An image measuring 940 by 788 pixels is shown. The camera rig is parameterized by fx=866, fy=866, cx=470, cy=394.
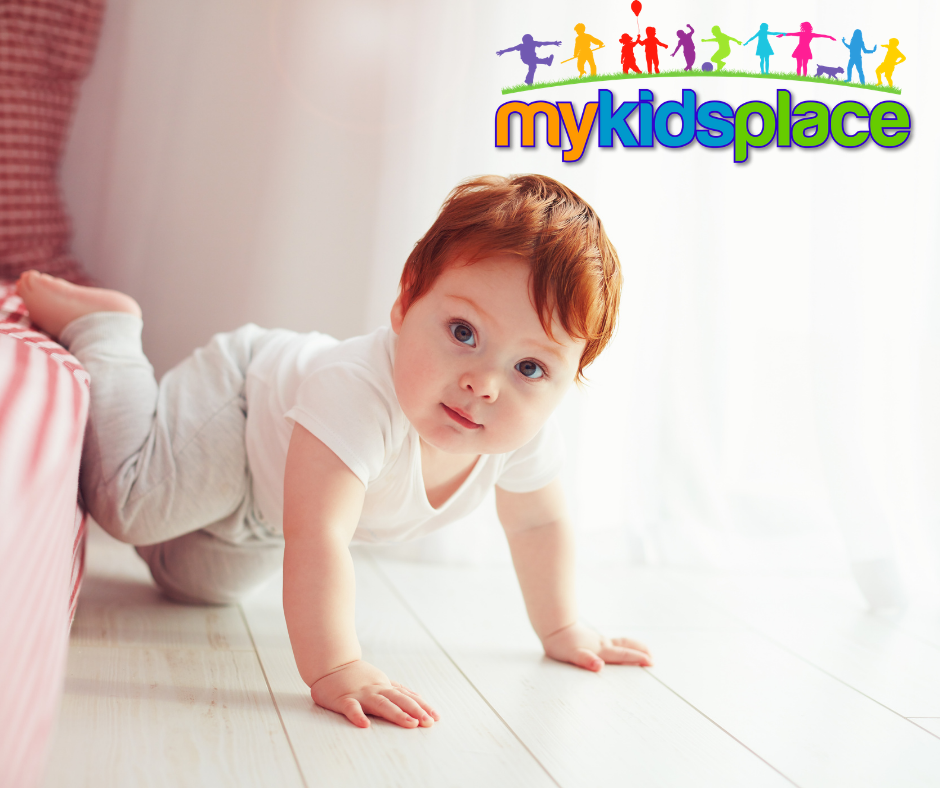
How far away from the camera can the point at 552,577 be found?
0.98 meters

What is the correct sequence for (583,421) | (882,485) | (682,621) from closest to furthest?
(682,621) → (882,485) → (583,421)

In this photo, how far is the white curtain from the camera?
1335 mm

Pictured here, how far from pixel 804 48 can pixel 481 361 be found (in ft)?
3.15

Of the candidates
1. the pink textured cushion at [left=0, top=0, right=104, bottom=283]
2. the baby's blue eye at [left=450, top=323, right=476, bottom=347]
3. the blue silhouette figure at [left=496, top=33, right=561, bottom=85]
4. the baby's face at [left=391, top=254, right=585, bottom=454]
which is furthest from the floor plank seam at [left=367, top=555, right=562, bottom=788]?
the blue silhouette figure at [left=496, top=33, right=561, bottom=85]

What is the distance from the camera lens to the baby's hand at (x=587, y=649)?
947 millimetres

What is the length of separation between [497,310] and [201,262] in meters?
0.90

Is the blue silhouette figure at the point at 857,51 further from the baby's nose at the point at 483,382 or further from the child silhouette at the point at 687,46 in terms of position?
the baby's nose at the point at 483,382

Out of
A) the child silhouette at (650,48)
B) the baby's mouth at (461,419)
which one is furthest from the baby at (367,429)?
the child silhouette at (650,48)

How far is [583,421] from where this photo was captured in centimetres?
145

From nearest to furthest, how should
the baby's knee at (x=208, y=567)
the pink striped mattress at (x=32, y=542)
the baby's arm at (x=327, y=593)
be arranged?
the pink striped mattress at (x=32, y=542), the baby's arm at (x=327, y=593), the baby's knee at (x=208, y=567)

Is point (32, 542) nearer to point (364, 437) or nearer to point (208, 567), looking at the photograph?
point (364, 437)

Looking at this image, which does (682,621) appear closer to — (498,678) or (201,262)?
(498,678)

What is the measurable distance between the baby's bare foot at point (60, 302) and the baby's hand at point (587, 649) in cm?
64

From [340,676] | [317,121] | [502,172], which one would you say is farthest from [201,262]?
→ [340,676]
